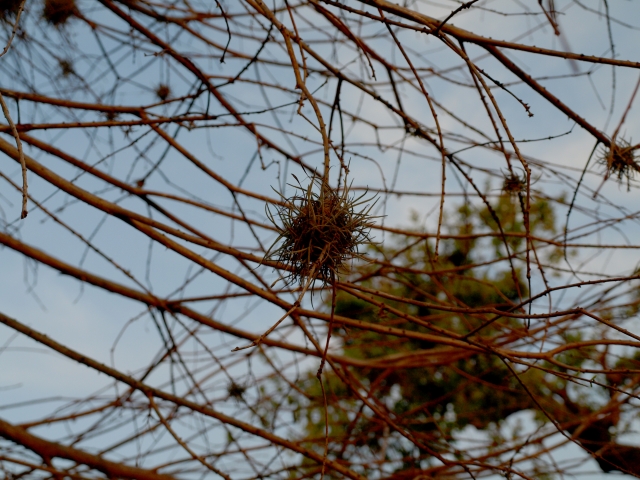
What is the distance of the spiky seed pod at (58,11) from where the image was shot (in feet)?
7.94

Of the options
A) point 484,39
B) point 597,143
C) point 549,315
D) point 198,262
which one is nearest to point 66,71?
point 198,262

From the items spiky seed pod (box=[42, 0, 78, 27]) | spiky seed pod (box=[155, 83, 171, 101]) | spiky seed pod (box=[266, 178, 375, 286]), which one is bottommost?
spiky seed pod (box=[266, 178, 375, 286])

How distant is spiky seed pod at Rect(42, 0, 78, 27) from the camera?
95.3 inches

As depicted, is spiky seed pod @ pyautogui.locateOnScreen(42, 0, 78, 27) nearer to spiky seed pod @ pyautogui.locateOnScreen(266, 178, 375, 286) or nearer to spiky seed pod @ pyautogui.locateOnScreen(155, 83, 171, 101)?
spiky seed pod @ pyautogui.locateOnScreen(155, 83, 171, 101)

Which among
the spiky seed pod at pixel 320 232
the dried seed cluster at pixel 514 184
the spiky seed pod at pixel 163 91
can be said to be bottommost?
the spiky seed pod at pixel 320 232

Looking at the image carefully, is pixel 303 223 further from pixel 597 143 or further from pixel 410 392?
pixel 410 392

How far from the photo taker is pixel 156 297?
5.86 feet

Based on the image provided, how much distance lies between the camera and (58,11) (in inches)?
95.9

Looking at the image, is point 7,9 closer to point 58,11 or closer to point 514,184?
point 58,11

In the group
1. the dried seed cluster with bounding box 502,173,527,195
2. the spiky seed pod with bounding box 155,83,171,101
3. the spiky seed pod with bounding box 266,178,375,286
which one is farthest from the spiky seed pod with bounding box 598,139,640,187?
the spiky seed pod with bounding box 155,83,171,101

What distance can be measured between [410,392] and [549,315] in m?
6.46

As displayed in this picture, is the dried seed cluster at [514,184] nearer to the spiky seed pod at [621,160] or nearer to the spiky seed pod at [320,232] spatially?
the spiky seed pod at [621,160]

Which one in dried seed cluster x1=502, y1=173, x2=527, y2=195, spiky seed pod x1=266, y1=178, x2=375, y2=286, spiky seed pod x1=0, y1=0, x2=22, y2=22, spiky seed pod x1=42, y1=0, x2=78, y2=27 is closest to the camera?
spiky seed pod x1=266, y1=178, x2=375, y2=286

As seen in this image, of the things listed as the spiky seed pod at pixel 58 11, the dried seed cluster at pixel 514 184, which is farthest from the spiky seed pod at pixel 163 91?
the dried seed cluster at pixel 514 184
